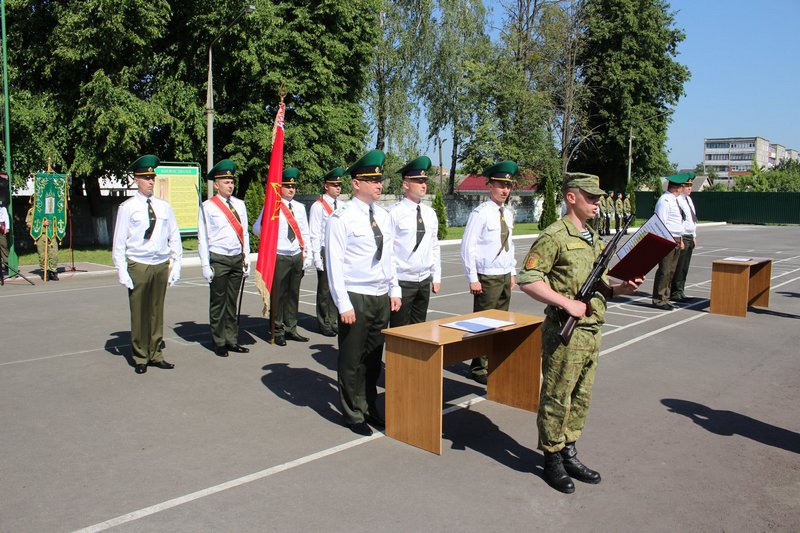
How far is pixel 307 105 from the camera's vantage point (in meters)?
27.7

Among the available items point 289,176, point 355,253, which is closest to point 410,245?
point 355,253

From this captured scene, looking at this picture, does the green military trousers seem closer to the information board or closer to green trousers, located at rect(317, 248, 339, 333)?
green trousers, located at rect(317, 248, 339, 333)

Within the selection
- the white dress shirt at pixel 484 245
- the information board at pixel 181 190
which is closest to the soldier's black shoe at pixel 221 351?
the white dress shirt at pixel 484 245

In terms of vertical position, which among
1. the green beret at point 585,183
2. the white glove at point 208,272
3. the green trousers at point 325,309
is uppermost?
the green beret at point 585,183

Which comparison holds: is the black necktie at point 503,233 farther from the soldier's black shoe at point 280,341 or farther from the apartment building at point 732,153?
the apartment building at point 732,153

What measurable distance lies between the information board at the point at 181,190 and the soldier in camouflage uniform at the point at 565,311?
692 inches

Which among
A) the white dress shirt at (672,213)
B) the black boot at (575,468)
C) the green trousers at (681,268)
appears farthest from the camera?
the green trousers at (681,268)

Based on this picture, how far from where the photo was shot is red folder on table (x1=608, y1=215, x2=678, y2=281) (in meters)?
4.02

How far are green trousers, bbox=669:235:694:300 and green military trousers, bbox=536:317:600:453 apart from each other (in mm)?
8702

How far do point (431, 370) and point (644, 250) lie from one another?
5.94 ft

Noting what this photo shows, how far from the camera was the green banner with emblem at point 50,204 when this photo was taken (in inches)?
621

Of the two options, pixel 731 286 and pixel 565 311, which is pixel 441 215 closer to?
pixel 731 286

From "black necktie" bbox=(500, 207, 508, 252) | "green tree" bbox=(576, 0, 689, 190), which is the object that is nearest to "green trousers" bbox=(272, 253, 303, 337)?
"black necktie" bbox=(500, 207, 508, 252)

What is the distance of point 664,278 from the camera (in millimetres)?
11969
